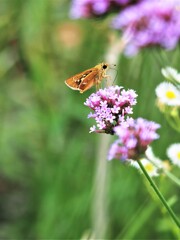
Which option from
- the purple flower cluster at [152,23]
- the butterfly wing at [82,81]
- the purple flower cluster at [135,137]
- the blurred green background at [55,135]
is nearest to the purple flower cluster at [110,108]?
the purple flower cluster at [135,137]

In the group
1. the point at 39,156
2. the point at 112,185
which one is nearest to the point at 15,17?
the point at 39,156

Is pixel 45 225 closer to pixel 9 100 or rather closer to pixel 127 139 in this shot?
pixel 9 100

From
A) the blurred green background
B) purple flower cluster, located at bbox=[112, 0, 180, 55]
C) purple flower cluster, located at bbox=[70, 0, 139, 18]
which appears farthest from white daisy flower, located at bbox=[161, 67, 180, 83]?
the blurred green background

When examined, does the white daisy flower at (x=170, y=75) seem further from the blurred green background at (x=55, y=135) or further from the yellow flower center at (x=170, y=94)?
the blurred green background at (x=55, y=135)

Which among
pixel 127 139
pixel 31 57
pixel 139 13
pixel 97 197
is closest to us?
pixel 127 139

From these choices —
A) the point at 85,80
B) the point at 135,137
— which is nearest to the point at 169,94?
the point at 85,80

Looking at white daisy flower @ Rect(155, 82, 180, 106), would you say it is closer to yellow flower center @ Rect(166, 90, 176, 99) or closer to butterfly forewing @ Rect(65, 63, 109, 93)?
yellow flower center @ Rect(166, 90, 176, 99)
